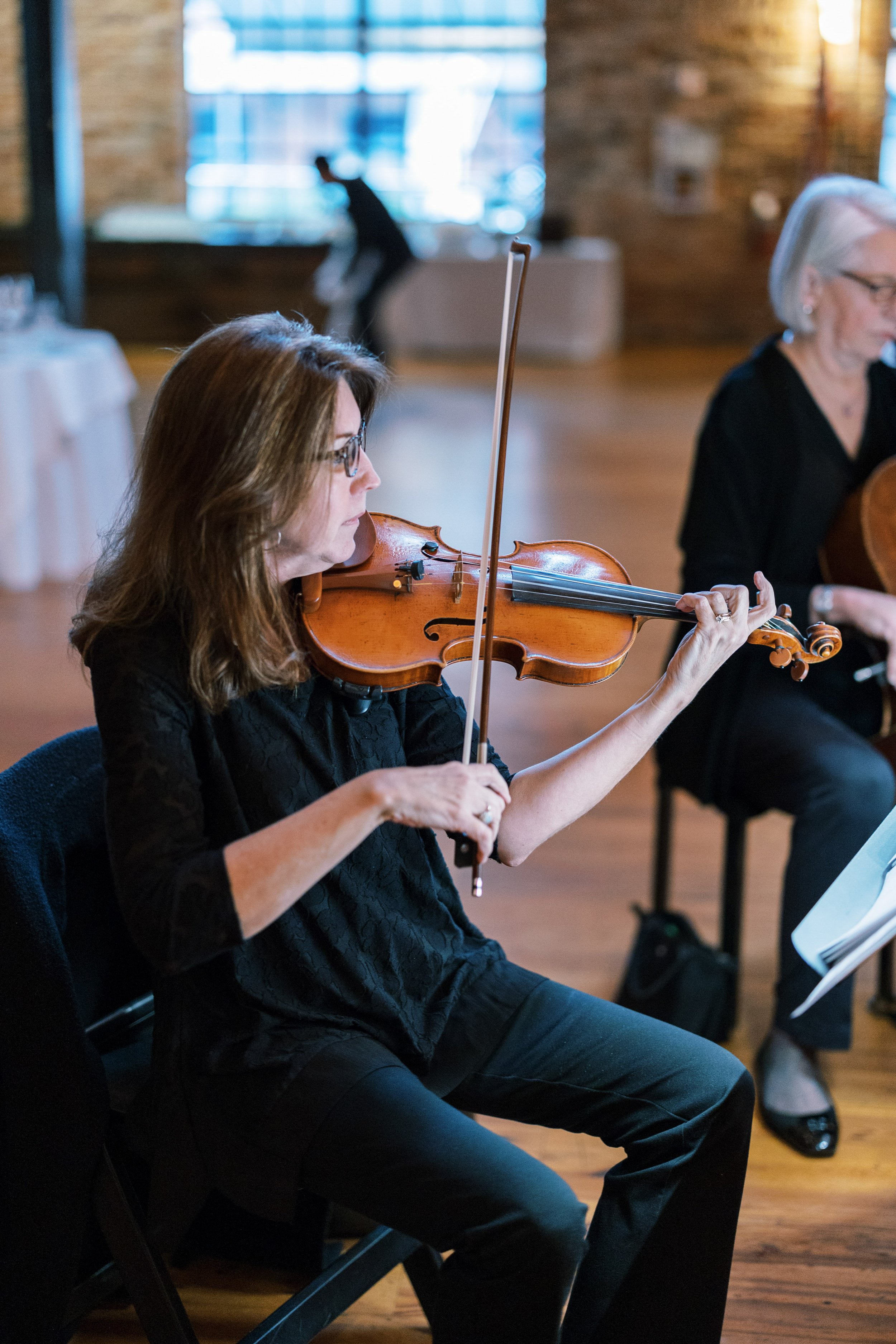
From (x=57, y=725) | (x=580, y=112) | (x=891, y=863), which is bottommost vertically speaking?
Answer: (x=57, y=725)

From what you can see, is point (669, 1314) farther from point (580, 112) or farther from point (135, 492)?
point (580, 112)

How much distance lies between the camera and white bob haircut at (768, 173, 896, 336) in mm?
1854

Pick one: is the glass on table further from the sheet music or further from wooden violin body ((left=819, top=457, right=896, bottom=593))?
the sheet music

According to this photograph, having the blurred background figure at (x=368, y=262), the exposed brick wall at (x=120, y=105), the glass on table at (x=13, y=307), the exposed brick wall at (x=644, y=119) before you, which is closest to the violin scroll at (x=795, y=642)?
the glass on table at (x=13, y=307)

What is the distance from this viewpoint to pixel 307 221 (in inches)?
414

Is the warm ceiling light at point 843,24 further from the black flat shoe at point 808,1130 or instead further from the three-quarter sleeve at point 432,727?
the three-quarter sleeve at point 432,727

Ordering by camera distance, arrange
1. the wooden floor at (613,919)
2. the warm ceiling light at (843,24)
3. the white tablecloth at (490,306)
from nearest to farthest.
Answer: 1. the wooden floor at (613,919)
2. the white tablecloth at (490,306)
3. the warm ceiling light at (843,24)

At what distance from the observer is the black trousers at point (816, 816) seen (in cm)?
176

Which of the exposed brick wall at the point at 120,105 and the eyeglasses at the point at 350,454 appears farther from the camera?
the exposed brick wall at the point at 120,105

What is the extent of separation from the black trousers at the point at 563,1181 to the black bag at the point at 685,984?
2.34 ft

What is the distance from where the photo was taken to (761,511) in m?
1.92

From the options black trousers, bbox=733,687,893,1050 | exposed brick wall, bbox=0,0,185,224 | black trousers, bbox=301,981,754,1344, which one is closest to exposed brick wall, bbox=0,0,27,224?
exposed brick wall, bbox=0,0,185,224

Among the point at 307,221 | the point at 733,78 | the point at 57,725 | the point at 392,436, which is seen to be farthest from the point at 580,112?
the point at 57,725

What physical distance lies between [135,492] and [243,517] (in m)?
0.14
